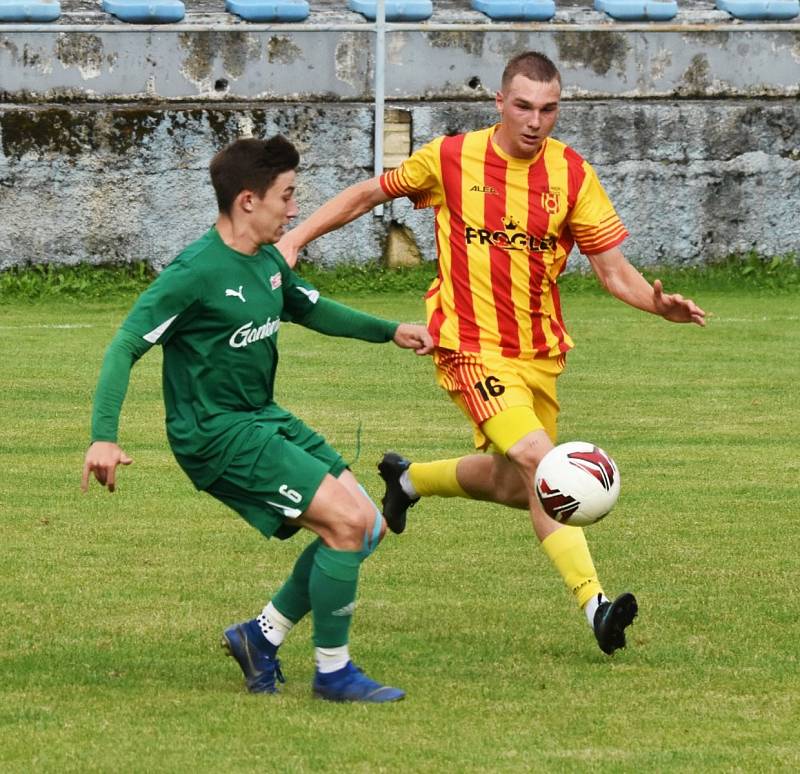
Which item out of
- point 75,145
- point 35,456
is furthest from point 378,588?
point 75,145

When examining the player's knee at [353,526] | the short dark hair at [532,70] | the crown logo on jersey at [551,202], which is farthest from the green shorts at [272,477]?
the short dark hair at [532,70]

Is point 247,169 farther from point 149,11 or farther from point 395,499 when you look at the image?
point 149,11

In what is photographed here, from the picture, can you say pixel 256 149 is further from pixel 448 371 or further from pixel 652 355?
pixel 652 355

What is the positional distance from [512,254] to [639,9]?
13035 millimetres

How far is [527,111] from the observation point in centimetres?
681

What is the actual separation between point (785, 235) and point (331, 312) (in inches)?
525

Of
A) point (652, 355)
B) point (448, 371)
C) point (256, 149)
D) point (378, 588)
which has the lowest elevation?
point (652, 355)

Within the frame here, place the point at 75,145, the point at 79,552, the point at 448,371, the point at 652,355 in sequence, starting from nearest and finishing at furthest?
the point at 448,371 → the point at 79,552 → the point at 652,355 → the point at 75,145

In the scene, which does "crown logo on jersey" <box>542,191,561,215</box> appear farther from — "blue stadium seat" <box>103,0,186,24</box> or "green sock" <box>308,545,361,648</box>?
"blue stadium seat" <box>103,0,186,24</box>

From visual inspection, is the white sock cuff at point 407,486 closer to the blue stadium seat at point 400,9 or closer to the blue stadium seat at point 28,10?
the blue stadium seat at point 28,10

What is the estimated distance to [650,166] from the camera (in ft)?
59.9

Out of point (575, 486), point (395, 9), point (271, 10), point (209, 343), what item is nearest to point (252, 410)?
point (209, 343)

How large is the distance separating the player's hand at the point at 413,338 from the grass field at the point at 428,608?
0.99m

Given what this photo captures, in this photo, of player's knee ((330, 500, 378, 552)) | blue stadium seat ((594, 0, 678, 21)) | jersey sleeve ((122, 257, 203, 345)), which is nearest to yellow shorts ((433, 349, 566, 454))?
player's knee ((330, 500, 378, 552))
